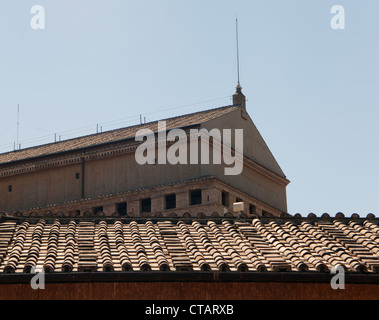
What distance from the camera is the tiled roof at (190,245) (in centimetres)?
1959

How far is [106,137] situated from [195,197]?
8483 millimetres

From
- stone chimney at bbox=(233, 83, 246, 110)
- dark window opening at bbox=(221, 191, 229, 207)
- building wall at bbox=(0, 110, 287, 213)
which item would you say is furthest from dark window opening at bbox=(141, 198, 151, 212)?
stone chimney at bbox=(233, 83, 246, 110)

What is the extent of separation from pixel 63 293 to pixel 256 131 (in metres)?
47.5

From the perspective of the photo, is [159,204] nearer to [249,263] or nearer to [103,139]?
[103,139]

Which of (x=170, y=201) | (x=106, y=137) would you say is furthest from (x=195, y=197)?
(x=106, y=137)

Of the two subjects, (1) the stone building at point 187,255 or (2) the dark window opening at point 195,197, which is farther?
(2) the dark window opening at point 195,197

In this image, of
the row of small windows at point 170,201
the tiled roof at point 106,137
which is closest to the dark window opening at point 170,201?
the row of small windows at point 170,201

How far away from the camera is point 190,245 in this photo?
21.6 m

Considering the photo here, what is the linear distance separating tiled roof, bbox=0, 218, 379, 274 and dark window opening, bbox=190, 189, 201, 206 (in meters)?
34.9

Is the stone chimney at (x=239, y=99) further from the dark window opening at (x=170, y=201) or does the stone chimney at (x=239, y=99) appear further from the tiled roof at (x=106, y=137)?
the dark window opening at (x=170, y=201)

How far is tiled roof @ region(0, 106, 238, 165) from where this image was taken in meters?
61.6

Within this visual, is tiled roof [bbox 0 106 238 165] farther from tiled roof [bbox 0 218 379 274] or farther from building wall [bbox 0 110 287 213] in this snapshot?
tiled roof [bbox 0 218 379 274]

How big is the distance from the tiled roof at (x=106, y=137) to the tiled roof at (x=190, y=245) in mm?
35739
